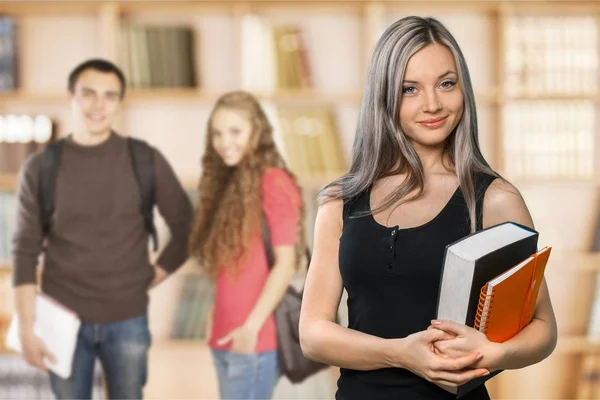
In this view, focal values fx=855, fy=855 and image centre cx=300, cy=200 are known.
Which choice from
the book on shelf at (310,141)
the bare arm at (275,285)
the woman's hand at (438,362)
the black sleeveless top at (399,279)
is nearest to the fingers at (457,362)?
the woman's hand at (438,362)

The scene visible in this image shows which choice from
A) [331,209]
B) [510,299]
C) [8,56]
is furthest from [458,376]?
[8,56]

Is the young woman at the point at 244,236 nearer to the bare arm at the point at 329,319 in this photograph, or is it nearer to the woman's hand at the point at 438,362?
the bare arm at the point at 329,319

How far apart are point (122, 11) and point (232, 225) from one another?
3.99 feet

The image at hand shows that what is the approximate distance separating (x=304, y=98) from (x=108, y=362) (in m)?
1.36

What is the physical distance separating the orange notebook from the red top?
2.00 m

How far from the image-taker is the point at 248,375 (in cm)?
320

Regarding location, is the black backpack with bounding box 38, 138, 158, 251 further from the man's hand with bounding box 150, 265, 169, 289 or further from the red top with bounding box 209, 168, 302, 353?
the red top with bounding box 209, 168, 302, 353

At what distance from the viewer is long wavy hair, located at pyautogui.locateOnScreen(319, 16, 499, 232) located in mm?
1324

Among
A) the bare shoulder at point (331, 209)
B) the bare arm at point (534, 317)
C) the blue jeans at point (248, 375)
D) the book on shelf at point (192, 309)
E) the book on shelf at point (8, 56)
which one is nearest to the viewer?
the bare arm at point (534, 317)

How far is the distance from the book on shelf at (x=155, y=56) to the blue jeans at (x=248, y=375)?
1.20 metres

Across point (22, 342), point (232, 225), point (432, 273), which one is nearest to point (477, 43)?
point (232, 225)

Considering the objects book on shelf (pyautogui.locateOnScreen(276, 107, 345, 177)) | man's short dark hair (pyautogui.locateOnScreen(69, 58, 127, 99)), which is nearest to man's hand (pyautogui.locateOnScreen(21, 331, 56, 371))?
man's short dark hair (pyautogui.locateOnScreen(69, 58, 127, 99))

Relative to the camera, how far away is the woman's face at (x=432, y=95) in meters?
1.32

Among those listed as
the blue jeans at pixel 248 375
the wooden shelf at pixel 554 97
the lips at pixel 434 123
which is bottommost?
the blue jeans at pixel 248 375
